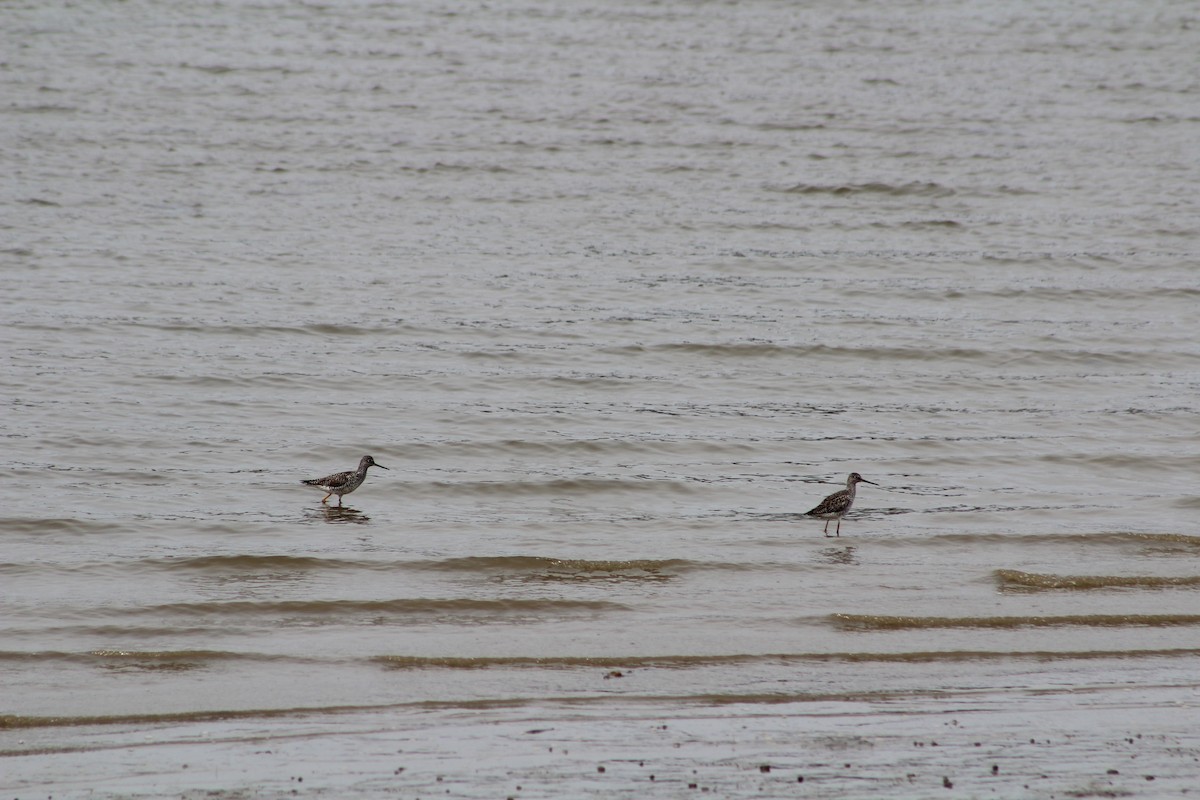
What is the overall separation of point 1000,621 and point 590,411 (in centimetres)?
781

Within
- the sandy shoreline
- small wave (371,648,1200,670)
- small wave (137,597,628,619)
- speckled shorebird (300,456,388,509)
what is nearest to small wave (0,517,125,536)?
speckled shorebird (300,456,388,509)

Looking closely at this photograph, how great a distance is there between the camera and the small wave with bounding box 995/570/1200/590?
11633 millimetres

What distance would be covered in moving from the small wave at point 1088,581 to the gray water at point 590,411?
0.06 metres

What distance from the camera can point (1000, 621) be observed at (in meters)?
10.7

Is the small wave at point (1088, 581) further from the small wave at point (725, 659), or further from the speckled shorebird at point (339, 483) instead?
the speckled shorebird at point (339, 483)

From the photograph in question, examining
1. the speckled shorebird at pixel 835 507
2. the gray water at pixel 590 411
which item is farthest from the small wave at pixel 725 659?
the speckled shorebird at pixel 835 507

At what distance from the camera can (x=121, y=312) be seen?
2022 centimetres

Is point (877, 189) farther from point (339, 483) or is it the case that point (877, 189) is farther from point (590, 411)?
point (339, 483)

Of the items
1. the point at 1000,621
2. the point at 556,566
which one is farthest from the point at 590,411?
the point at 1000,621

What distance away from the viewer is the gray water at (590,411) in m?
8.35

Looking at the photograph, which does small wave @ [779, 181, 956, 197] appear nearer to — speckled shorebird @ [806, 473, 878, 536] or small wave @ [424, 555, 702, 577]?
speckled shorebird @ [806, 473, 878, 536]

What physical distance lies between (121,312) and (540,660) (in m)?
12.8

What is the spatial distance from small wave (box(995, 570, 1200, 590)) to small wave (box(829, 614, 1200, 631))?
0.85 metres

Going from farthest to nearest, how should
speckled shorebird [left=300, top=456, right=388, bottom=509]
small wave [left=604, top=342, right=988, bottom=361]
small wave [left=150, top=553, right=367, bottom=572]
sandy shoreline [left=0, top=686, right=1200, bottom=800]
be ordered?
small wave [left=604, top=342, right=988, bottom=361] < speckled shorebird [left=300, top=456, right=388, bottom=509] < small wave [left=150, top=553, right=367, bottom=572] < sandy shoreline [left=0, top=686, right=1200, bottom=800]
